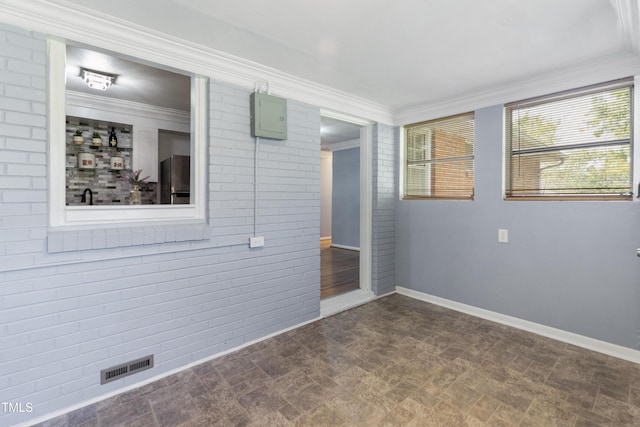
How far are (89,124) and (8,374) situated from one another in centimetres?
355

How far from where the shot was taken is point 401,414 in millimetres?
1894

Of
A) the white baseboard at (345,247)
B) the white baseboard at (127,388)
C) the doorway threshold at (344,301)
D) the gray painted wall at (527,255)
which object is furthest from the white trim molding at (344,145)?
the white baseboard at (127,388)

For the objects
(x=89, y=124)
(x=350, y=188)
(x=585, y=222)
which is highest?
(x=89, y=124)

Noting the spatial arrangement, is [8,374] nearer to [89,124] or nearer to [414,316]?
[414,316]

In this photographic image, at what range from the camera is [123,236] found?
81.7 inches

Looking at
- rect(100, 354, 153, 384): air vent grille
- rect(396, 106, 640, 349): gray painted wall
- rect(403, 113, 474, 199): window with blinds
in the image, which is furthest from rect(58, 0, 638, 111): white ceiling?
rect(100, 354, 153, 384): air vent grille

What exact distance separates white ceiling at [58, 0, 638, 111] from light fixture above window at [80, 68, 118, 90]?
4.81 feet

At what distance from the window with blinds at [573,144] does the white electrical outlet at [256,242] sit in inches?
101

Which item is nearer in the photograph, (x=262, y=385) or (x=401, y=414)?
(x=401, y=414)

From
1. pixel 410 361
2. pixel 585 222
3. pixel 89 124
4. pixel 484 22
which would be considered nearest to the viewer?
pixel 484 22

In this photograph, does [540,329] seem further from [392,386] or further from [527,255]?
[392,386]

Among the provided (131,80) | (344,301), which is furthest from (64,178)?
(344,301)

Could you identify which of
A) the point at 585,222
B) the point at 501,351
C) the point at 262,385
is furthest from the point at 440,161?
the point at 262,385

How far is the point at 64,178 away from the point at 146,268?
0.77 m
